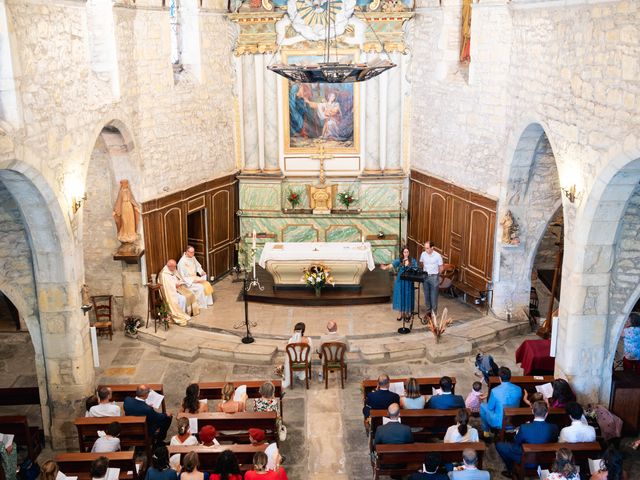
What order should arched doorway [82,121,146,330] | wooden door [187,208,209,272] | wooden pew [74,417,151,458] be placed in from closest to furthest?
wooden pew [74,417,151,458] < arched doorway [82,121,146,330] < wooden door [187,208,209,272]

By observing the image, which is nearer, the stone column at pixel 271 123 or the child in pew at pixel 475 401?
the child in pew at pixel 475 401

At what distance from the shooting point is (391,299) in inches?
642

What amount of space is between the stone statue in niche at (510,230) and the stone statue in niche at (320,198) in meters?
5.58

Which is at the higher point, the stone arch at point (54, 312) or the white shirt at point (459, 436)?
the stone arch at point (54, 312)

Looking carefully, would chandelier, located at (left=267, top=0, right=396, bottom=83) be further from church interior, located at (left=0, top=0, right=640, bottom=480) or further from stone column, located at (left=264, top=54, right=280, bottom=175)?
stone column, located at (left=264, top=54, right=280, bottom=175)

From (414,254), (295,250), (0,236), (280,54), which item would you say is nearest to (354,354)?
(295,250)

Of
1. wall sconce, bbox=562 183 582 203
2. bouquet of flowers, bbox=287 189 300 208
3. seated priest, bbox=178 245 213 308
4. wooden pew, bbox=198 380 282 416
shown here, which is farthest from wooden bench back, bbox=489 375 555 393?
bouquet of flowers, bbox=287 189 300 208

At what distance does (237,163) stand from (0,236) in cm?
884

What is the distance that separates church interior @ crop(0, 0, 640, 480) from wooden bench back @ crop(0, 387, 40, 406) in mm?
34

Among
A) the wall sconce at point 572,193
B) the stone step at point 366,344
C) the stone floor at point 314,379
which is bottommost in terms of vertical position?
the stone floor at point 314,379

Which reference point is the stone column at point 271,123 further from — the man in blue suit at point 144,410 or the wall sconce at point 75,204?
the man in blue suit at point 144,410

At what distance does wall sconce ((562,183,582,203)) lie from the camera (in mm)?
10562

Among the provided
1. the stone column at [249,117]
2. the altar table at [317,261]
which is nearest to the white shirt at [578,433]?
the altar table at [317,261]

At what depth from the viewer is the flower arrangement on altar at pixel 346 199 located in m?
18.7
